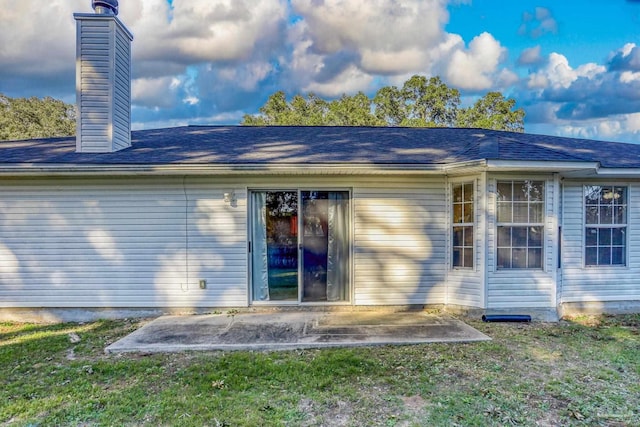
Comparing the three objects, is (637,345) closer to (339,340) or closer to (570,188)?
(570,188)

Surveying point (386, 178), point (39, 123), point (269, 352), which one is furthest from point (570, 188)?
point (39, 123)

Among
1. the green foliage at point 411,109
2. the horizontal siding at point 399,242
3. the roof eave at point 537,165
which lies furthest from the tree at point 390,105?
the roof eave at point 537,165

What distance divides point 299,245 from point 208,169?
190cm

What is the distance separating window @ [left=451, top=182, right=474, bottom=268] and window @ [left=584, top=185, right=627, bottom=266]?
2.12m

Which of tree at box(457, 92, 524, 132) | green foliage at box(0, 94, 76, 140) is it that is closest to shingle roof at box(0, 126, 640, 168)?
tree at box(457, 92, 524, 132)

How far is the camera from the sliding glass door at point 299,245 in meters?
5.99

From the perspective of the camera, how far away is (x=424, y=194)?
19.6ft

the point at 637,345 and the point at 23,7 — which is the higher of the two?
the point at 23,7

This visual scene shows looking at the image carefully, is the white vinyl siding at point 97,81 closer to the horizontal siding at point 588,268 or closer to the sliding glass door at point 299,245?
the sliding glass door at point 299,245

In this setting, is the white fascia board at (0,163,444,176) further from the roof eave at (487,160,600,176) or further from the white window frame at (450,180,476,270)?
the roof eave at (487,160,600,176)

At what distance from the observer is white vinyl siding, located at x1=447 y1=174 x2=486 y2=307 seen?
545 cm

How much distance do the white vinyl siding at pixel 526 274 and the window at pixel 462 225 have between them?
0.31 meters

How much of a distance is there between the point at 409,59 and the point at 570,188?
738 inches

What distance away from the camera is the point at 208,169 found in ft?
18.2
